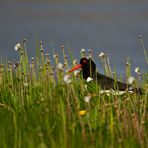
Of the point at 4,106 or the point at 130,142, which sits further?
the point at 4,106

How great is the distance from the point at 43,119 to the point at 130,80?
1639 mm

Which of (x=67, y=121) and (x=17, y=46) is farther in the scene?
(x=17, y=46)

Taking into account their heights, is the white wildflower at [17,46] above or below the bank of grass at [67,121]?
above

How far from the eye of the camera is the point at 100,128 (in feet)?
20.2

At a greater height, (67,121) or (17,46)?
(17,46)

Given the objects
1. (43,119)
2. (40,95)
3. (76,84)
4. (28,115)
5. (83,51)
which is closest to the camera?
(43,119)

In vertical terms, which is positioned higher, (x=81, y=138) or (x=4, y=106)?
(x=4, y=106)

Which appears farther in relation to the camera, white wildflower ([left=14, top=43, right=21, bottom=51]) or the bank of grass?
white wildflower ([left=14, top=43, right=21, bottom=51])

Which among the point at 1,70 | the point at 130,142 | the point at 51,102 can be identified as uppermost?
the point at 1,70

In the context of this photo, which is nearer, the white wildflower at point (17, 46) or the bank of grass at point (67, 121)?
the bank of grass at point (67, 121)

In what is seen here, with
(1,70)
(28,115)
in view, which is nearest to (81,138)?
(28,115)

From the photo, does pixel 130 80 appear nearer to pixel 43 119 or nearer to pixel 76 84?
pixel 43 119

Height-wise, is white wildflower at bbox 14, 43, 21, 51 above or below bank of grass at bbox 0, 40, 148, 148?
above

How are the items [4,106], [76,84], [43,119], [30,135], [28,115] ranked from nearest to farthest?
1. [30,135]
2. [43,119]
3. [28,115]
4. [4,106]
5. [76,84]
